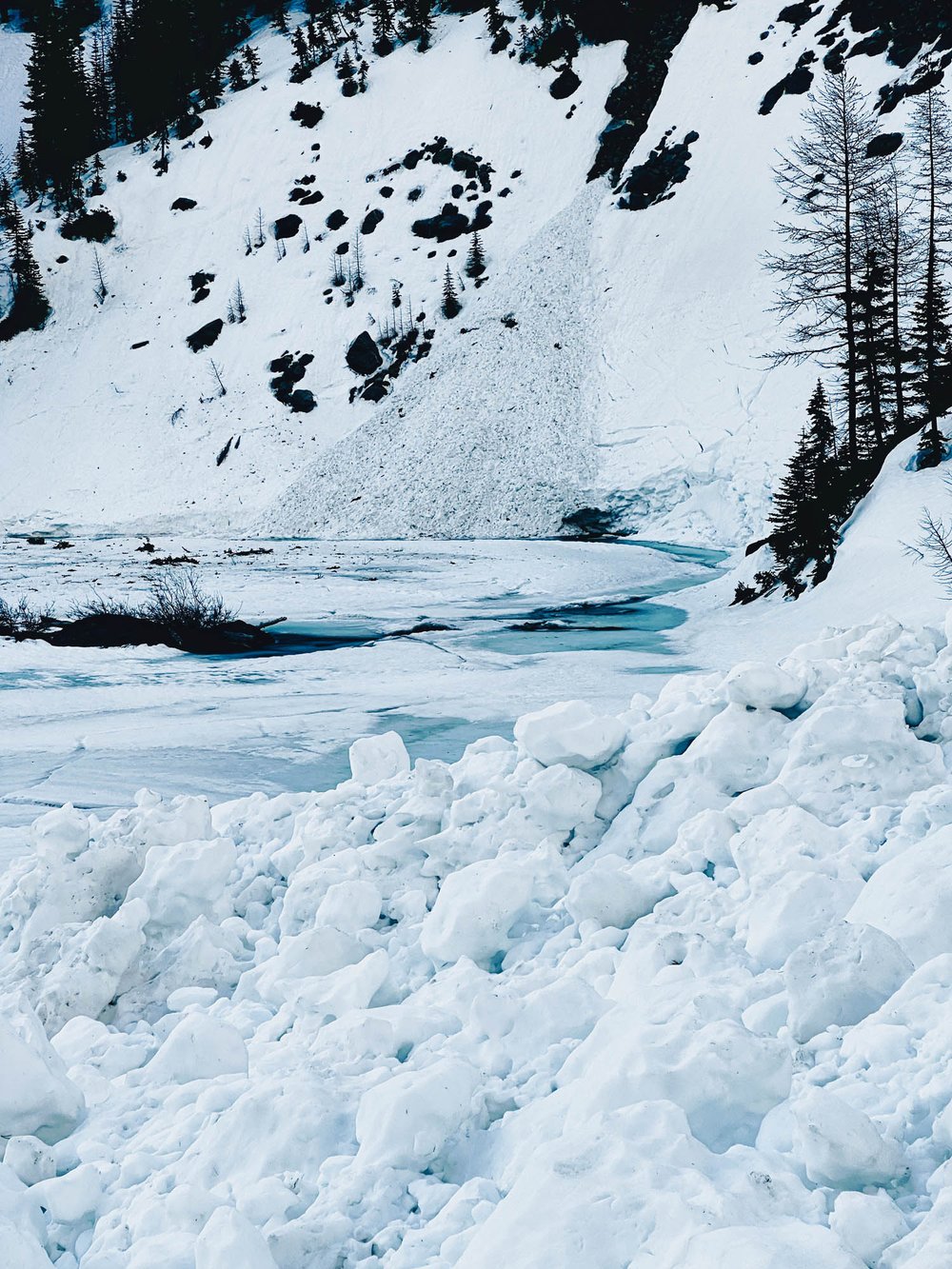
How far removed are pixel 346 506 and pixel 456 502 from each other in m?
5.39

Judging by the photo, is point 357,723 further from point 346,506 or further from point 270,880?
point 346,506

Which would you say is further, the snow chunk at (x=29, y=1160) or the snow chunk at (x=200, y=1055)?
the snow chunk at (x=200, y=1055)

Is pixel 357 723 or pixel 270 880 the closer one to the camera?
pixel 270 880

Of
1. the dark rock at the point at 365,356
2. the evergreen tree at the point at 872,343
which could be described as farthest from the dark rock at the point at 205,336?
the evergreen tree at the point at 872,343

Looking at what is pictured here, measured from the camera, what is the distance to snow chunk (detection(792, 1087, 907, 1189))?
1.84 m

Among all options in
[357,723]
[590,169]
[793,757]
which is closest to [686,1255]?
[793,757]

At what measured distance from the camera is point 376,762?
4863mm

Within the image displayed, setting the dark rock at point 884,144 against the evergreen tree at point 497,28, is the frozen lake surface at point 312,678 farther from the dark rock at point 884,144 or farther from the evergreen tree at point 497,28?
the evergreen tree at point 497,28

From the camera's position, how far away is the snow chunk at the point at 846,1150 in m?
1.84

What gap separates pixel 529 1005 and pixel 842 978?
2.98ft

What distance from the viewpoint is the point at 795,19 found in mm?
47875

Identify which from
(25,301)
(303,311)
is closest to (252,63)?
(25,301)

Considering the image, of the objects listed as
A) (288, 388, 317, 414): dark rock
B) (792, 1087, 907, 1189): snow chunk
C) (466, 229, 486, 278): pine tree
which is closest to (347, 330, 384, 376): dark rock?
(288, 388, 317, 414): dark rock

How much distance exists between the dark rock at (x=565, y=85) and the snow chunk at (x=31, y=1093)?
66370mm
